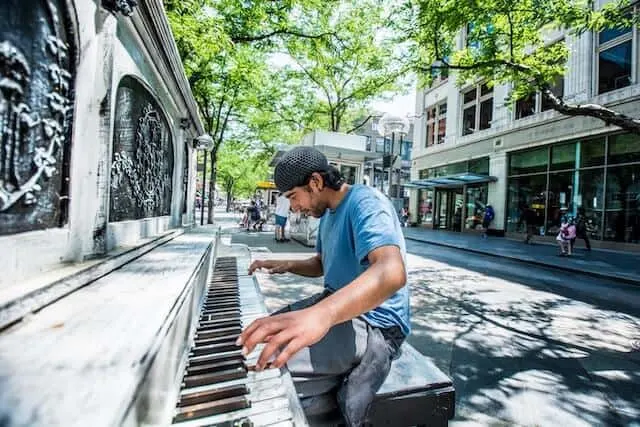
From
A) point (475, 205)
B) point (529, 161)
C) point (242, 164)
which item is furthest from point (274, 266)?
point (242, 164)

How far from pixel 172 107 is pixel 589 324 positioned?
284 inches

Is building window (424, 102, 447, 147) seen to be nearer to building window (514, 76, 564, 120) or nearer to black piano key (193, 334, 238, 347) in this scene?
building window (514, 76, 564, 120)

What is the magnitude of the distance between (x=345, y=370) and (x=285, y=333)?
693 millimetres

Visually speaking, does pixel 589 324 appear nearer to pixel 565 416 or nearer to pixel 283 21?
pixel 565 416

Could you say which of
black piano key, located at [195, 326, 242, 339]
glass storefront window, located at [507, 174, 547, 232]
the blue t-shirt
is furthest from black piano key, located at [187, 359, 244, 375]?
glass storefront window, located at [507, 174, 547, 232]

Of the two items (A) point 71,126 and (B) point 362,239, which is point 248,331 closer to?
(B) point 362,239

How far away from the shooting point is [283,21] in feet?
31.6

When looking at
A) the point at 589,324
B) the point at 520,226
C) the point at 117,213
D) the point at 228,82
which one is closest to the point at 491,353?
the point at 589,324

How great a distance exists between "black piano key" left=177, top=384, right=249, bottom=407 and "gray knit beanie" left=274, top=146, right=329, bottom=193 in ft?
3.29

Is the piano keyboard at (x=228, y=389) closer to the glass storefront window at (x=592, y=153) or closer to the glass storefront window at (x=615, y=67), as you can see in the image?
the glass storefront window at (x=592, y=153)

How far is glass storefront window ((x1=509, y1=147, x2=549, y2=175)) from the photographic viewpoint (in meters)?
16.4

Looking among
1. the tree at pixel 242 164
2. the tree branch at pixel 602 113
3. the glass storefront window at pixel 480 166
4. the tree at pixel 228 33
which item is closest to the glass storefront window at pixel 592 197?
the glass storefront window at pixel 480 166

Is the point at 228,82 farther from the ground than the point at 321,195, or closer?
farther from the ground

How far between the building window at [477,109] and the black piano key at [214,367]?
72.4 feet
